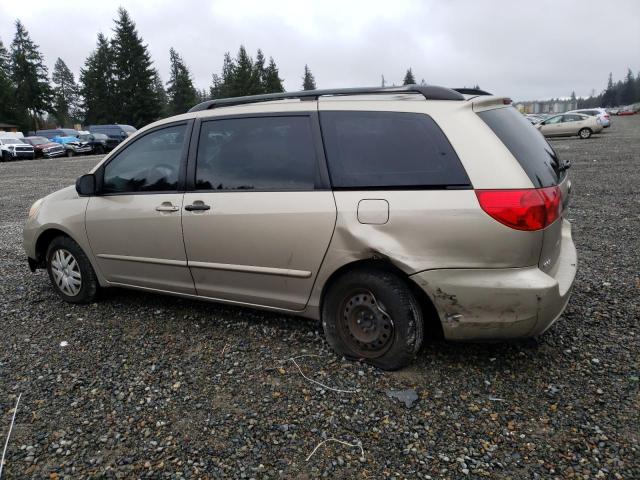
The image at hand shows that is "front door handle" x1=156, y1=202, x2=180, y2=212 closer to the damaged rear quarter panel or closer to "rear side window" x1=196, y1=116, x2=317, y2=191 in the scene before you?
"rear side window" x1=196, y1=116, x2=317, y2=191

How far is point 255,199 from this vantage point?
344 cm

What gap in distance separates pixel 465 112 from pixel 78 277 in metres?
3.59

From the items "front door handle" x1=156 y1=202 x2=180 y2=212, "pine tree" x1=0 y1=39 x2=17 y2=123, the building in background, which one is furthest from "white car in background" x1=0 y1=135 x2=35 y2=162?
"pine tree" x1=0 y1=39 x2=17 y2=123

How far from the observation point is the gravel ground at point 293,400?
97.3 inches

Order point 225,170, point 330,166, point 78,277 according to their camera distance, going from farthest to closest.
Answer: point 78,277, point 225,170, point 330,166

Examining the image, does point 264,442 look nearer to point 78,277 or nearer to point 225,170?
point 225,170

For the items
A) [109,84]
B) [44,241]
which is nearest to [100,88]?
[109,84]

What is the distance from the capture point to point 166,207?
3.80 meters

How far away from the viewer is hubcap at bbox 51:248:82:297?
454cm

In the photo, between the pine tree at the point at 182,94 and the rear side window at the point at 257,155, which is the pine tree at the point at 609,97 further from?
the rear side window at the point at 257,155

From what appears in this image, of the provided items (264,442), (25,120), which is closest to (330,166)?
(264,442)

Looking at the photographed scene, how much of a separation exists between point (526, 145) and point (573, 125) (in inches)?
1034

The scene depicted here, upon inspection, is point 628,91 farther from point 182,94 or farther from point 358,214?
point 358,214

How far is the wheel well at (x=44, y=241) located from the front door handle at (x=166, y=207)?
1.33 meters
